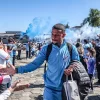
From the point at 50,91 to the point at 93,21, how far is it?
7253cm

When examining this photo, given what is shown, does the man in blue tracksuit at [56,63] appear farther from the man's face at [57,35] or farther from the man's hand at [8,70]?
the man's hand at [8,70]

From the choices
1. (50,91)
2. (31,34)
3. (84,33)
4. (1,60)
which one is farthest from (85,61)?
(84,33)

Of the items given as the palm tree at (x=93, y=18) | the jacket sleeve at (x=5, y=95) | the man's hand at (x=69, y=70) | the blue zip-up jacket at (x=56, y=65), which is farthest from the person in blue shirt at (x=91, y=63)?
the palm tree at (x=93, y=18)

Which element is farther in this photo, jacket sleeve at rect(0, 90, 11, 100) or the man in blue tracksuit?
the man in blue tracksuit

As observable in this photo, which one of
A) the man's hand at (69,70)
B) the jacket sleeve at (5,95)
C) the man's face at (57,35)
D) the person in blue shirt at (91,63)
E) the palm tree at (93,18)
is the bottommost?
the person in blue shirt at (91,63)

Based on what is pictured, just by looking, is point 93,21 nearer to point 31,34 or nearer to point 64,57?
point 31,34

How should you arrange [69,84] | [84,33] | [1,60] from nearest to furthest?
[69,84], [1,60], [84,33]

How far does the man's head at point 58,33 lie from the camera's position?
12.5ft

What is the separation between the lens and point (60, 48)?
3877mm

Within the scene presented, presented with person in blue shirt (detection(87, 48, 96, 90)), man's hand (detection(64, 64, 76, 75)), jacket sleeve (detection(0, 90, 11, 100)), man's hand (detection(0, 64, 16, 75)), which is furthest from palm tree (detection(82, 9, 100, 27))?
jacket sleeve (detection(0, 90, 11, 100))

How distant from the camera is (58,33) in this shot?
3.81 m

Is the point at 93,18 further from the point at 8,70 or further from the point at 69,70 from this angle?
the point at 8,70

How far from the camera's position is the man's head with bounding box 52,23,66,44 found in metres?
3.82

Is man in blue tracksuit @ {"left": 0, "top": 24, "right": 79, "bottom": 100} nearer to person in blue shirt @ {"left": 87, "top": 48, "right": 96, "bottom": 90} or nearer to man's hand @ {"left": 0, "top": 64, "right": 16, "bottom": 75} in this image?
man's hand @ {"left": 0, "top": 64, "right": 16, "bottom": 75}
